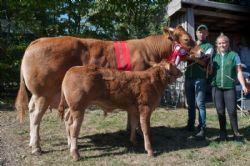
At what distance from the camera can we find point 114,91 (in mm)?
6074

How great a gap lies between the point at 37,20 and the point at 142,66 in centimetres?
759

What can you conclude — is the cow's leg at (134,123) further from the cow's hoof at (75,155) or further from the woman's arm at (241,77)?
the woman's arm at (241,77)

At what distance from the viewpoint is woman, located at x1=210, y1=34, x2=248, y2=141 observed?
22.6 feet

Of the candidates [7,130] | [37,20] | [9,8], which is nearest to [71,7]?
[37,20]

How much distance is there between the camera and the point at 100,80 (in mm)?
6020

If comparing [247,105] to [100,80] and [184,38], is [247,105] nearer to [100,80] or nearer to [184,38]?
[184,38]

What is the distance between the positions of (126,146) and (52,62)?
1.93 meters

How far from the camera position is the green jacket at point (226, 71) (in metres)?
6.89

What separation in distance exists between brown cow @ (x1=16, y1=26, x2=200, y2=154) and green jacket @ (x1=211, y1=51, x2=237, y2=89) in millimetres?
1181

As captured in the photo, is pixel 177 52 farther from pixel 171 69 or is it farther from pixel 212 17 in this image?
pixel 212 17

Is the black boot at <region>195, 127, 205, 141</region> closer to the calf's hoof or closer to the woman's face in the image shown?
the woman's face

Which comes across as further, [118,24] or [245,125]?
[118,24]

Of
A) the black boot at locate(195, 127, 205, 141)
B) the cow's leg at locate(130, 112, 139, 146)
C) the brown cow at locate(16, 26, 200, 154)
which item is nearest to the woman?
the black boot at locate(195, 127, 205, 141)

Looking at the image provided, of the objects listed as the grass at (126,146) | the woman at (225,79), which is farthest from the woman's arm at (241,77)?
the grass at (126,146)
